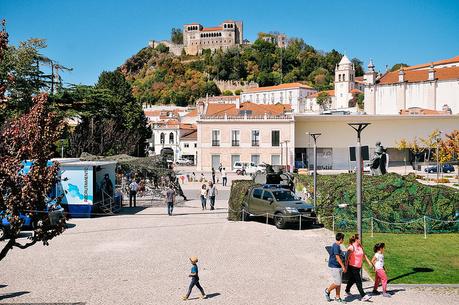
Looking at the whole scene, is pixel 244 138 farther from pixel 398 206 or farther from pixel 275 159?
pixel 398 206

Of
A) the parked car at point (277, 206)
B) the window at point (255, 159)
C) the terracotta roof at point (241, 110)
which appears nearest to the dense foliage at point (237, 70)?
the terracotta roof at point (241, 110)

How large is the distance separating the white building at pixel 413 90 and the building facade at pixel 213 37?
347 feet

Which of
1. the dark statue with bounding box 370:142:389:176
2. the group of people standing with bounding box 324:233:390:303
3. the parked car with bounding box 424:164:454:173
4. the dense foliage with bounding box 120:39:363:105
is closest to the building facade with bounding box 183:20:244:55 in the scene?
the dense foliage with bounding box 120:39:363:105

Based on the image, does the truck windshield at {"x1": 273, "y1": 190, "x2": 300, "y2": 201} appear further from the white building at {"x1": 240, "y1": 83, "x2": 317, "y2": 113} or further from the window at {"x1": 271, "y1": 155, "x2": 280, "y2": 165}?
the white building at {"x1": 240, "y1": 83, "x2": 317, "y2": 113}

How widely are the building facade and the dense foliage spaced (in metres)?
11.6

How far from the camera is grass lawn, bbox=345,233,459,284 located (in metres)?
12.5

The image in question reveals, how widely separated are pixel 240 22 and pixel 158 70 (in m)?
41.1

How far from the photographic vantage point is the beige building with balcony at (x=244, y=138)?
189 feet

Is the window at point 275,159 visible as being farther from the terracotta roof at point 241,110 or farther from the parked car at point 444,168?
the parked car at point 444,168

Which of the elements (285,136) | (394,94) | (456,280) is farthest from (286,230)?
(394,94)

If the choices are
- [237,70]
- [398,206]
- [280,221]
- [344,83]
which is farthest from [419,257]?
[237,70]

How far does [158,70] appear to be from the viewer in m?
173

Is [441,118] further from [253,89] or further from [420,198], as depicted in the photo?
[253,89]

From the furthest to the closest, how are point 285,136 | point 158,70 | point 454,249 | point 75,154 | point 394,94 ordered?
1. point 158,70
2. point 394,94
3. point 285,136
4. point 75,154
5. point 454,249
